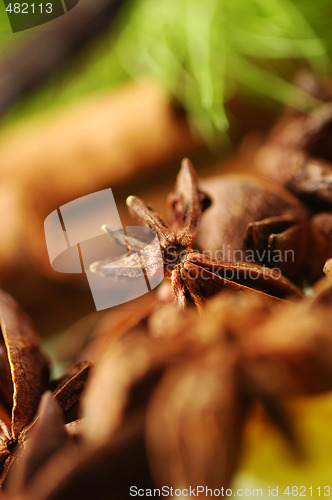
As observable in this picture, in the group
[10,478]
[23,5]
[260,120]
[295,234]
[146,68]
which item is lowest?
[10,478]

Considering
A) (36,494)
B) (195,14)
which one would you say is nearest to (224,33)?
(195,14)

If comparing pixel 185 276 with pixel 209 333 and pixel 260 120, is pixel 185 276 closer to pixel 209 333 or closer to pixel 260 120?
pixel 209 333

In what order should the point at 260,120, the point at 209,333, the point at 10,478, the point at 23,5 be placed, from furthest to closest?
the point at 260,120
the point at 23,5
the point at 10,478
the point at 209,333

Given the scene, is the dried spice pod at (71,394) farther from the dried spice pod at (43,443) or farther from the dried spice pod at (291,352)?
the dried spice pod at (291,352)

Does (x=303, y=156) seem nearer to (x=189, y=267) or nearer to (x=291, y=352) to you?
(x=189, y=267)

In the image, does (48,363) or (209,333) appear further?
(48,363)

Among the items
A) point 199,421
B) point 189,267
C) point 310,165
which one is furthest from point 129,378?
point 310,165

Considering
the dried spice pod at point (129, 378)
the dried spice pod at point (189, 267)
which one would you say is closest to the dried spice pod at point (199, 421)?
the dried spice pod at point (129, 378)
